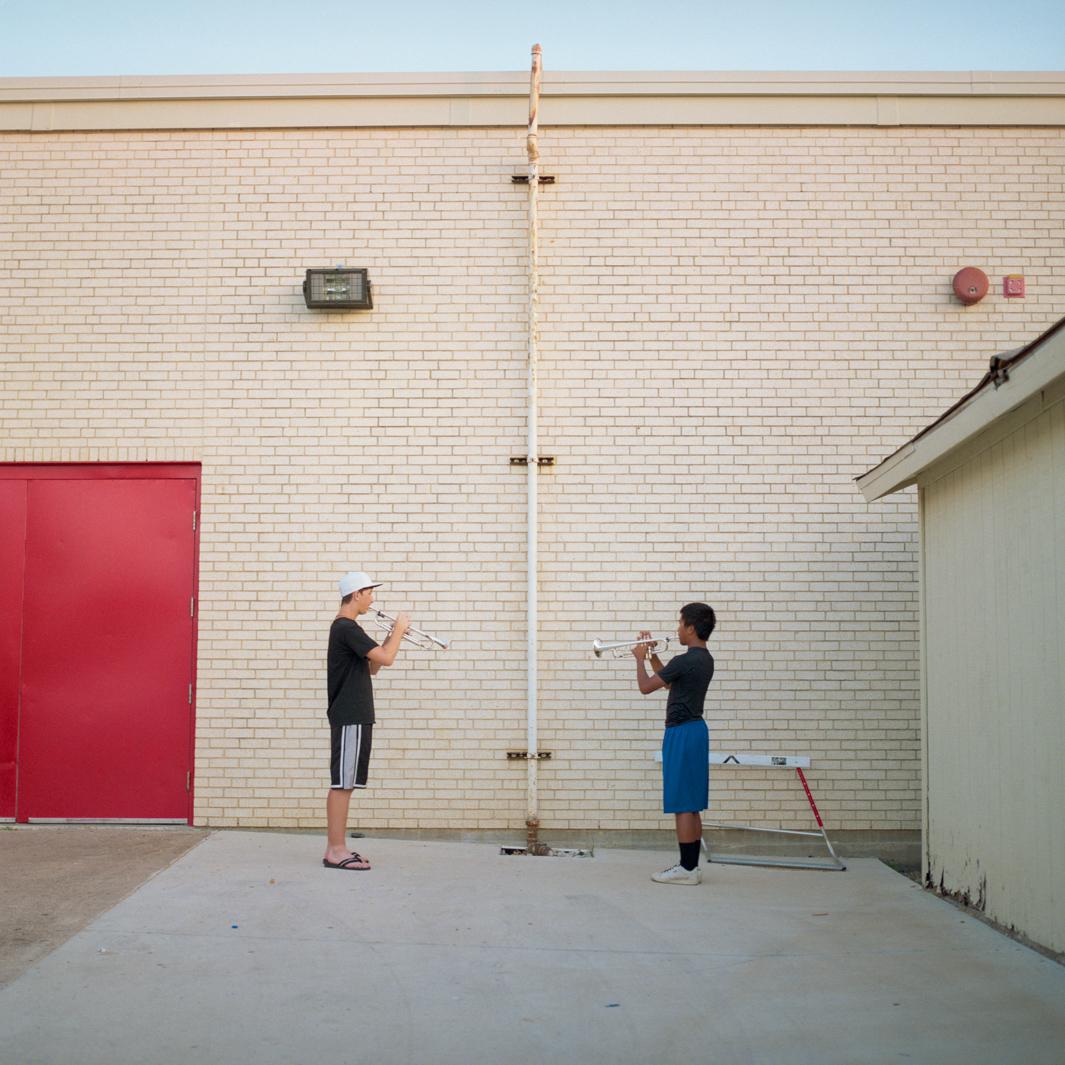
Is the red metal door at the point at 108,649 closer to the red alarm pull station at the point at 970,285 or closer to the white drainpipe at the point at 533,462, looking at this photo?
the white drainpipe at the point at 533,462

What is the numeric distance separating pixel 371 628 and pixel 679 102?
4.41 m

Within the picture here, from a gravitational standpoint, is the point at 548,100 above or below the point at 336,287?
above

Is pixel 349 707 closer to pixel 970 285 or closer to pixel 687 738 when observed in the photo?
pixel 687 738

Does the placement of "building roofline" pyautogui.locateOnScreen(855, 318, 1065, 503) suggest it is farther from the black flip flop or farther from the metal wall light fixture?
the black flip flop

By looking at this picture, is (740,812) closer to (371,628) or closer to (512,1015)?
(371,628)

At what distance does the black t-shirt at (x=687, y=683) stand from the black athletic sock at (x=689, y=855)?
0.72m

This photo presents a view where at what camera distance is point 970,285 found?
7.80m

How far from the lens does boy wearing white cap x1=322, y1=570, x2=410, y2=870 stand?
6.43 m

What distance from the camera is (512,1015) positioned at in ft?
Answer: 14.1

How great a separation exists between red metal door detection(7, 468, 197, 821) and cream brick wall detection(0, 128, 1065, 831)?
213 millimetres

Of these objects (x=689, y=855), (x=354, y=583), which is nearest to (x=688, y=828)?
(x=689, y=855)

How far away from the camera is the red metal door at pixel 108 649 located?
7.61 meters

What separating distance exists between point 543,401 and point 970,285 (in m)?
3.14

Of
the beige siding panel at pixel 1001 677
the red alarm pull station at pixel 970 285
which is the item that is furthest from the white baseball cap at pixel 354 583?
the red alarm pull station at pixel 970 285
